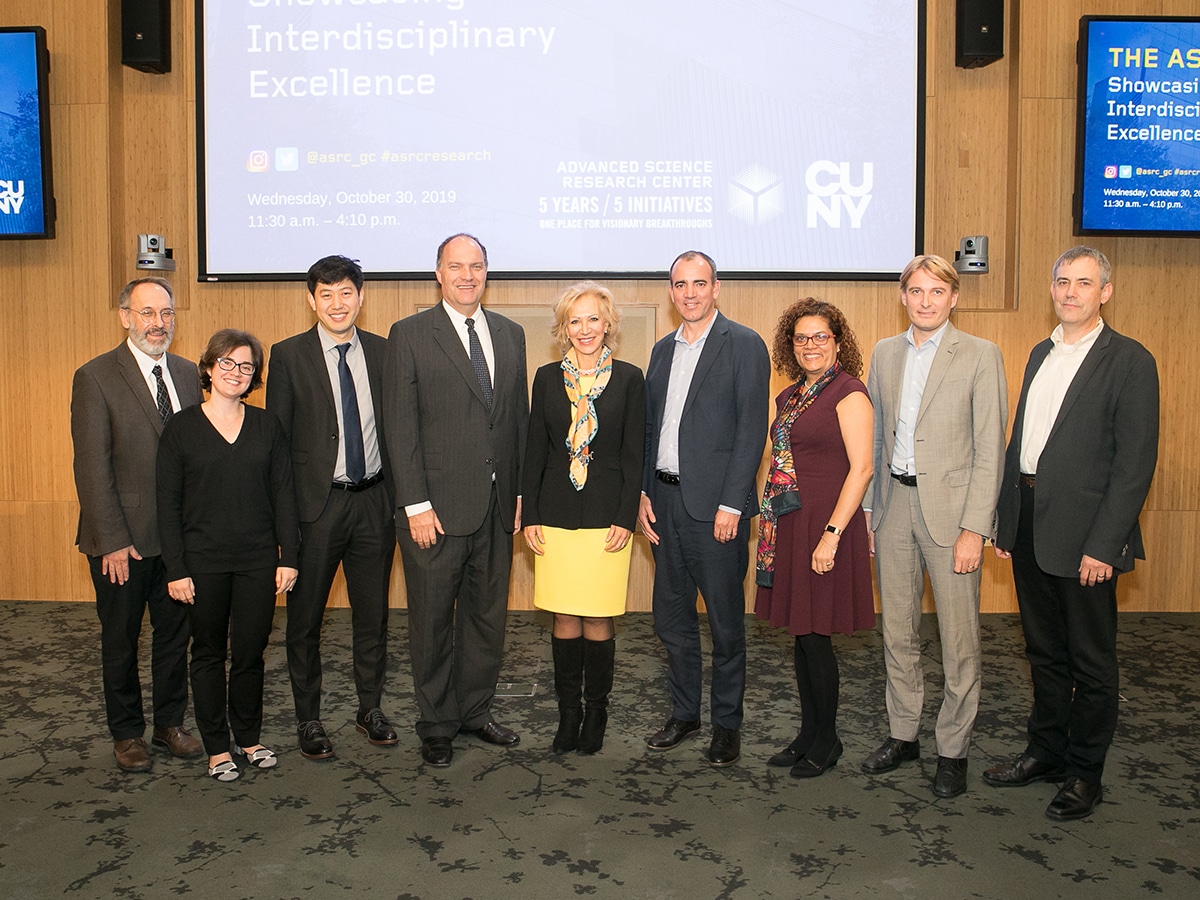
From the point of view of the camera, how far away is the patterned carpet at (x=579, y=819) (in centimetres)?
261

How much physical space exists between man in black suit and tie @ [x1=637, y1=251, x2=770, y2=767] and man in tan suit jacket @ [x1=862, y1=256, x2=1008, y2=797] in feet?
1.51

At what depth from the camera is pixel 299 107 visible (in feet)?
17.8

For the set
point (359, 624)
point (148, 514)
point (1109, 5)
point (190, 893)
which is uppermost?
point (1109, 5)

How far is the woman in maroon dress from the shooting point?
3131 mm

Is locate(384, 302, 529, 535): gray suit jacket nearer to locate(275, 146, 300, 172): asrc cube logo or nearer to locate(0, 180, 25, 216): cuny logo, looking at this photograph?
locate(275, 146, 300, 172): asrc cube logo

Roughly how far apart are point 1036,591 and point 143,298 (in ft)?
10.6

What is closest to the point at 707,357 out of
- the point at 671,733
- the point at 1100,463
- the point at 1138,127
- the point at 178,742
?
the point at 1100,463

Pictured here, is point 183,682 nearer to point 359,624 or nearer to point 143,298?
point 359,624

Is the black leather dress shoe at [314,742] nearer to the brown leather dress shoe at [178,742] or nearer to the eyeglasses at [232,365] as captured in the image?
the brown leather dress shoe at [178,742]

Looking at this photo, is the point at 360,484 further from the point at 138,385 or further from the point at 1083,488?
the point at 1083,488

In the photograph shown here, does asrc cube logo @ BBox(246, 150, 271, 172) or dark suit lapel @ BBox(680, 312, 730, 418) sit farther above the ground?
asrc cube logo @ BBox(246, 150, 271, 172)

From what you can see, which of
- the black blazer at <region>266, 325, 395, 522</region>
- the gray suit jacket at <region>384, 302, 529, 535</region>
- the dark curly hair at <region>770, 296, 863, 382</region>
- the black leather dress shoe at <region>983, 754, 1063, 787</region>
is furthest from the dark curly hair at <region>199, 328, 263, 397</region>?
the black leather dress shoe at <region>983, 754, 1063, 787</region>

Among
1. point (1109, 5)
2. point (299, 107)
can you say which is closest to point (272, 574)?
point (299, 107)

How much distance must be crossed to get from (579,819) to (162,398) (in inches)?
80.4
